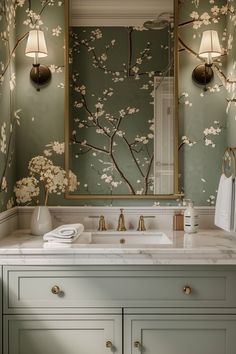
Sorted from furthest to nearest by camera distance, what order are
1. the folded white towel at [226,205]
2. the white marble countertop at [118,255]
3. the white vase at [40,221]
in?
the white vase at [40,221]
the folded white towel at [226,205]
the white marble countertop at [118,255]

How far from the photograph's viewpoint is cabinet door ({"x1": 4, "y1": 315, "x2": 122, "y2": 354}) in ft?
6.81

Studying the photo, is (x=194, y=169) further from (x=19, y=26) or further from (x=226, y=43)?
(x=19, y=26)

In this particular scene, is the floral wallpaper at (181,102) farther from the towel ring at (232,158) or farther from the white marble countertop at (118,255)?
the white marble countertop at (118,255)

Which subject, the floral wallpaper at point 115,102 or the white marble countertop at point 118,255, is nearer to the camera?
the white marble countertop at point 118,255

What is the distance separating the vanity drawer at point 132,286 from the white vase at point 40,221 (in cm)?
39

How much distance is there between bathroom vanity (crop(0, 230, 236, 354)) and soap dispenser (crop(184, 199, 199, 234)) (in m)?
0.38

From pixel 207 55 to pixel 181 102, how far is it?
297 mm

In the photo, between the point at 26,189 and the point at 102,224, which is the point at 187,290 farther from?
the point at 26,189

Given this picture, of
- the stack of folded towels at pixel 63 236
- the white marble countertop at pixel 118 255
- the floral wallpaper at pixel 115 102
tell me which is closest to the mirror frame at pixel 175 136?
the floral wallpaper at pixel 115 102

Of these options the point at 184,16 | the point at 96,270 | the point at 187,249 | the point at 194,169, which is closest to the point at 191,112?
the point at 194,169

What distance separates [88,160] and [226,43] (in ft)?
3.44

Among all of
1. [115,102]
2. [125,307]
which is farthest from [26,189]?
[125,307]

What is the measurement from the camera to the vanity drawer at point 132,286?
6.78 feet

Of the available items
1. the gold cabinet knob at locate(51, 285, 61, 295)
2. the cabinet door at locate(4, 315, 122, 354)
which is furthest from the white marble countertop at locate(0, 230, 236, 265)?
the cabinet door at locate(4, 315, 122, 354)
